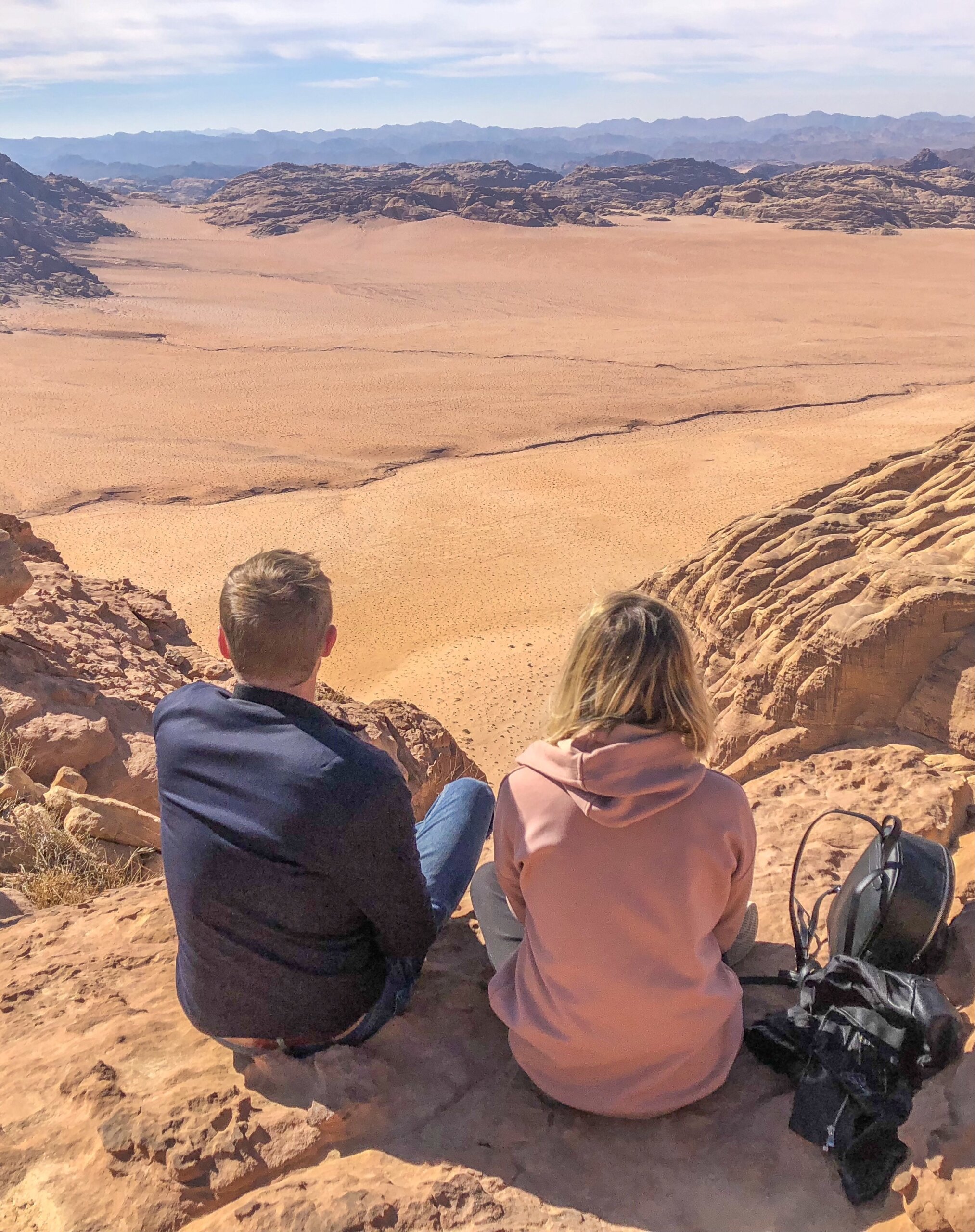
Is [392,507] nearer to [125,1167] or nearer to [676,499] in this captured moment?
[676,499]

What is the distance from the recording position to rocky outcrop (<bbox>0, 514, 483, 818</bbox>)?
5.02 m

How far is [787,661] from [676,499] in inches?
454

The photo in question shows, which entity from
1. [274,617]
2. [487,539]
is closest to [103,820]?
[274,617]

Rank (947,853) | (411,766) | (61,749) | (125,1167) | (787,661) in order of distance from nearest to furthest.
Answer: (125,1167)
(947,853)
(61,749)
(787,661)
(411,766)

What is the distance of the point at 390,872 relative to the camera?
214cm

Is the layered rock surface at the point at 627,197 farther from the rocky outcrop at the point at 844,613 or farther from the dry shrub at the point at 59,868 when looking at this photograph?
the dry shrub at the point at 59,868

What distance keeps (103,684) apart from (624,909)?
4.90 metres

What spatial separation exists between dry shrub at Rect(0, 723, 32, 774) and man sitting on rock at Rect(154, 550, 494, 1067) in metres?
2.64

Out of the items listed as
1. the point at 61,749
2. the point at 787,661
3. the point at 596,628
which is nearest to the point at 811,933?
the point at 596,628

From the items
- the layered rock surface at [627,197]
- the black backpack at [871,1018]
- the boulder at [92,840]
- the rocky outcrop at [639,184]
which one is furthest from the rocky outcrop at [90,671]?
the rocky outcrop at [639,184]

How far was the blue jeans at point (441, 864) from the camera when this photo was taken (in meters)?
2.43

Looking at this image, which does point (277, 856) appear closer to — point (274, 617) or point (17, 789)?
point (274, 617)

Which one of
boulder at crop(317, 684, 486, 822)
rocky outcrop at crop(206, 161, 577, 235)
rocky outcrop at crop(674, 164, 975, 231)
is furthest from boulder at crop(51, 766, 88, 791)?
rocky outcrop at crop(674, 164, 975, 231)

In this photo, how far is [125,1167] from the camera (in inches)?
83.1
